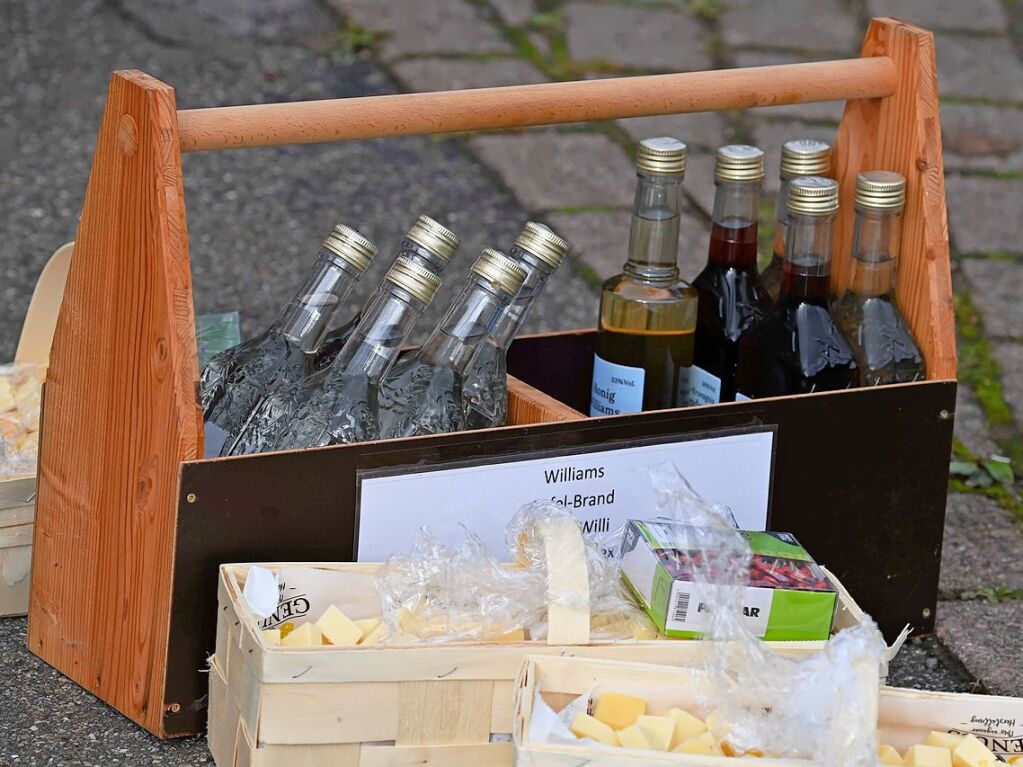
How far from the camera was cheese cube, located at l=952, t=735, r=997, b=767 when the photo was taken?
1.14m

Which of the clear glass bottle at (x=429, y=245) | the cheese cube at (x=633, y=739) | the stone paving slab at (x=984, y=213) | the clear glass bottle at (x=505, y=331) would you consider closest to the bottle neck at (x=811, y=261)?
the clear glass bottle at (x=505, y=331)

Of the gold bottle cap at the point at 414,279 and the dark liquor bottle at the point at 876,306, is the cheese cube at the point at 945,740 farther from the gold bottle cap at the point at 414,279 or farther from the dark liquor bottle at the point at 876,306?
the gold bottle cap at the point at 414,279

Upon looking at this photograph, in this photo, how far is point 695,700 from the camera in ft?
3.81

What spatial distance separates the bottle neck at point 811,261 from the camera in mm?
1512

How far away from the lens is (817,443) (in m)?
1.48

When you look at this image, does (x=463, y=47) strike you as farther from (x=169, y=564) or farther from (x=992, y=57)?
(x=169, y=564)

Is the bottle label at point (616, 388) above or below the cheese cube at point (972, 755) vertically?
above

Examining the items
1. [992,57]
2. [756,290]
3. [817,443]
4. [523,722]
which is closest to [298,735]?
[523,722]

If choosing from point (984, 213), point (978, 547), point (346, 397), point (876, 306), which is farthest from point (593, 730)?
point (984, 213)

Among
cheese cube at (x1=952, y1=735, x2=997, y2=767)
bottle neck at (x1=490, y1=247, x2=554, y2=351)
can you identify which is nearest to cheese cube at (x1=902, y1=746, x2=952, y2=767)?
cheese cube at (x1=952, y1=735, x2=997, y2=767)

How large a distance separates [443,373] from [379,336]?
0.29 ft

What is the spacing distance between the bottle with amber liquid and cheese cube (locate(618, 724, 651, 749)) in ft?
1.62

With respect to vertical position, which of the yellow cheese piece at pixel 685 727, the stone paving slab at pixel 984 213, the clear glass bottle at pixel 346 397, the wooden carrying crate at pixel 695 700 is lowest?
the yellow cheese piece at pixel 685 727

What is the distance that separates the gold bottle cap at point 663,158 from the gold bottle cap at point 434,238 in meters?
0.23
